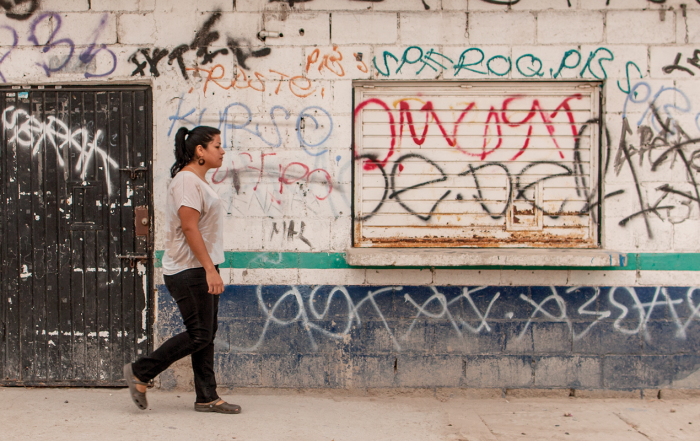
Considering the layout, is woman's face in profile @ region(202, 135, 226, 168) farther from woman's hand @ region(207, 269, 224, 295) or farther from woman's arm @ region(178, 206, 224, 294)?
woman's hand @ region(207, 269, 224, 295)

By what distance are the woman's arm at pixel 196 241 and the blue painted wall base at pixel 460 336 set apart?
89 cm

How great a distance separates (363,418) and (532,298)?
5.04ft

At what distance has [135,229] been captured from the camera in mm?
4258

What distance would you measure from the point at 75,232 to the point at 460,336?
2.98m

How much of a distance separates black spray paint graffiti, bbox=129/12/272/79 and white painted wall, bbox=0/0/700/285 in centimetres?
1

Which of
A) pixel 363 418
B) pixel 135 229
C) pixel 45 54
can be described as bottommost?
pixel 363 418

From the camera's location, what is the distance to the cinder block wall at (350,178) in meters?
4.21

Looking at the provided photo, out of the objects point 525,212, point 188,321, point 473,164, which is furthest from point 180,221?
point 525,212

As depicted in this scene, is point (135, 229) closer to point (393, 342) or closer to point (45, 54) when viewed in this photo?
→ point (45, 54)

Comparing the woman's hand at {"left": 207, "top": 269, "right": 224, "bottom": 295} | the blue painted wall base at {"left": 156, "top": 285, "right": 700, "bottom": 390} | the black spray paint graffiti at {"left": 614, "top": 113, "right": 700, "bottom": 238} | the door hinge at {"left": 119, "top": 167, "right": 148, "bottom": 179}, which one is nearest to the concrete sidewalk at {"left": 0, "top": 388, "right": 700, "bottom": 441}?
the blue painted wall base at {"left": 156, "top": 285, "right": 700, "bottom": 390}

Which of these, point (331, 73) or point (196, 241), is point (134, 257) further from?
point (331, 73)

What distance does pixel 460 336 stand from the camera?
14.0 ft

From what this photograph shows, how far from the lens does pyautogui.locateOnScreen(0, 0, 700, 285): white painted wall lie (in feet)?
13.8

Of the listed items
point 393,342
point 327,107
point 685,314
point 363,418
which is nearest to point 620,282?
point 685,314
